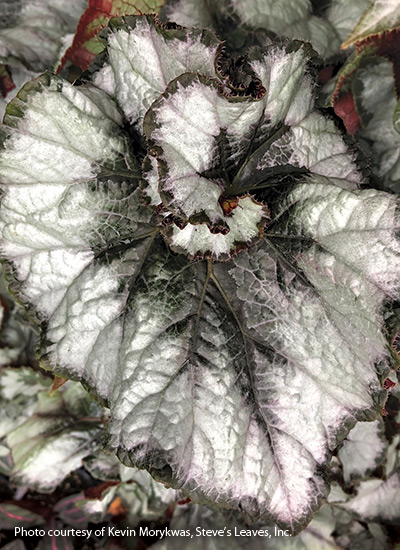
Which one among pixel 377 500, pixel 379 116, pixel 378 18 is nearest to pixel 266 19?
pixel 378 18

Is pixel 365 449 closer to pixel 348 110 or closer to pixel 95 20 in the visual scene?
pixel 348 110

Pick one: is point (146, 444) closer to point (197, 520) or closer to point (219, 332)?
point (219, 332)

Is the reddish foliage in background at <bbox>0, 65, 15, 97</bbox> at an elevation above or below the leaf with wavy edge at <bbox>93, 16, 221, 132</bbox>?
above

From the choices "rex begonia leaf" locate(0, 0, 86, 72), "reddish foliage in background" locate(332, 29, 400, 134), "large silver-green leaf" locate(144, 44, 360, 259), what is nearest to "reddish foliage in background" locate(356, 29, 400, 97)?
"reddish foliage in background" locate(332, 29, 400, 134)

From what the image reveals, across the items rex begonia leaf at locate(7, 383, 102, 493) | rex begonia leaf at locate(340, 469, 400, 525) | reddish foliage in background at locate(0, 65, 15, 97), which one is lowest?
rex begonia leaf at locate(340, 469, 400, 525)

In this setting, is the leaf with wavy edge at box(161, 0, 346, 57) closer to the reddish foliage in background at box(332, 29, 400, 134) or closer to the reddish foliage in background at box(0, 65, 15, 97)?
the reddish foliage in background at box(332, 29, 400, 134)

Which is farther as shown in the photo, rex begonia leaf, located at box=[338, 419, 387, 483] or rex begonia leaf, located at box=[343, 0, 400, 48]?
rex begonia leaf, located at box=[338, 419, 387, 483]

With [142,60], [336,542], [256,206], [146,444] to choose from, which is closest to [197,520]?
[336,542]
